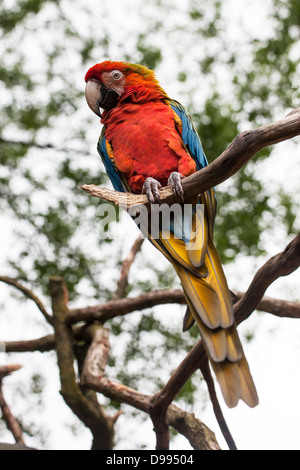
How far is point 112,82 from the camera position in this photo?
1.75 metres

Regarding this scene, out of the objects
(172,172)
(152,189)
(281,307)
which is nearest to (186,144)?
(172,172)

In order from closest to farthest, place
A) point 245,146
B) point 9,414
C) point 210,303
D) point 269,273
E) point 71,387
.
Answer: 1. point 245,146
2. point 210,303
3. point 269,273
4. point 71,387
5. point 9,414

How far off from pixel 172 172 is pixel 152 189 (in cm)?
14

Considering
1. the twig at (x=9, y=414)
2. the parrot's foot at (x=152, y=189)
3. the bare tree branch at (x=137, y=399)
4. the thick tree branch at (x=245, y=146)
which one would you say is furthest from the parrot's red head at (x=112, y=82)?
the twig at (x=9, y=414)

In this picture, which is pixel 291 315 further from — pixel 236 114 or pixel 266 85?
pixel 266 85

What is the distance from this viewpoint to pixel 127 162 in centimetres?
157

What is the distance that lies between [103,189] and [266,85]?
199 cm

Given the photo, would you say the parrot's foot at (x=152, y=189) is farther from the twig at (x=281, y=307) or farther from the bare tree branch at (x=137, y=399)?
the bare tree branch at (x=137, y=399)

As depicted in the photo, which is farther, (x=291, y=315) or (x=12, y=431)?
(x=12, y=431)

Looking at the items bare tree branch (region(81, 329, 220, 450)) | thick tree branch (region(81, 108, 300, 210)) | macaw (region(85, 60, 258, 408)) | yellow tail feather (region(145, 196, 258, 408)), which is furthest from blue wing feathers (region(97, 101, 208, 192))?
bare tree branch (region(81, 329, 220, 450))

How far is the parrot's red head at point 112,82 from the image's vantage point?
1.73 m
